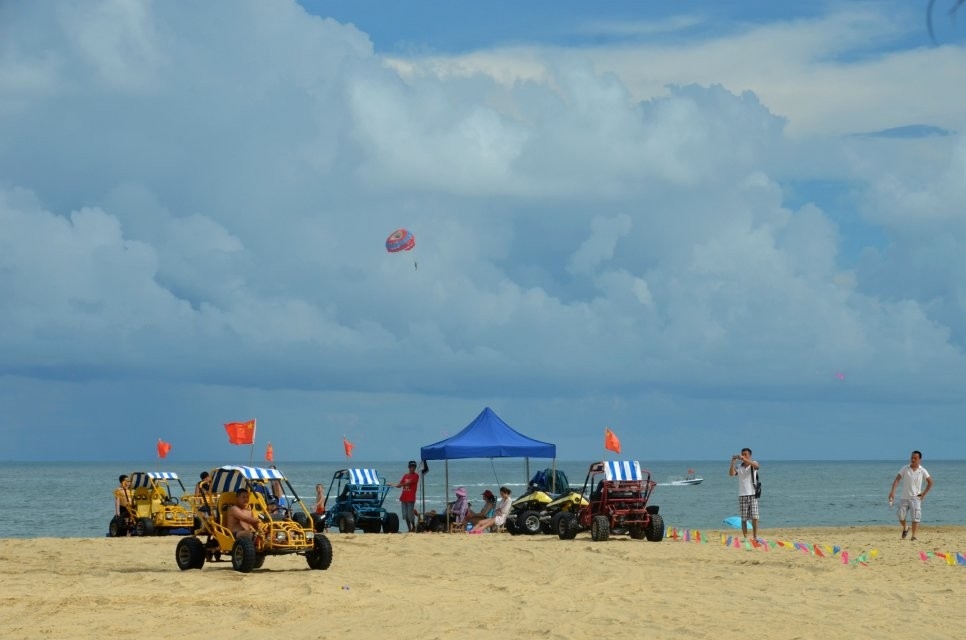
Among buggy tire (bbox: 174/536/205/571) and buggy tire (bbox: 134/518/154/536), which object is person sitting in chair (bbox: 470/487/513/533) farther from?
buggy tire (bbox: 174/536/205/571)

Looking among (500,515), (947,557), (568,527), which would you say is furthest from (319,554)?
(500,515)

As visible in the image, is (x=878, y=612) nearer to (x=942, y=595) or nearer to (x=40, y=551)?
(x=942, y=595)

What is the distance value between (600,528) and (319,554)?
6501 millimetres

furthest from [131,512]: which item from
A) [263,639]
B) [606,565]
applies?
[263,639]

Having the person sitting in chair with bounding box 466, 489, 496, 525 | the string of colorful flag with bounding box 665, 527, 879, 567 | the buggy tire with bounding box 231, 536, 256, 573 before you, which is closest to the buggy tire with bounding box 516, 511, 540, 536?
the person sitting in chair with bounding box 466, 489, 496, 525

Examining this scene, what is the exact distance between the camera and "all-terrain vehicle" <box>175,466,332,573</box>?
49.3ft

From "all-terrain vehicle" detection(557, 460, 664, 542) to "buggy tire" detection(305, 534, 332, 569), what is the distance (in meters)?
6.40

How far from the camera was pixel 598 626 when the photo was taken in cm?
1082

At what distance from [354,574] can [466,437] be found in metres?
9.89

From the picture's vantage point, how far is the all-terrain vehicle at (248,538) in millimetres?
15023

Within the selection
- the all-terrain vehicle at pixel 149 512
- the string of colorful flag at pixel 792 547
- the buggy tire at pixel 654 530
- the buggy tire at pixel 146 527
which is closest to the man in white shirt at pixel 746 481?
the string of colorful flag at pixel 792 547

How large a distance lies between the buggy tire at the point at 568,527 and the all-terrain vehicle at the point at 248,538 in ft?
21.6

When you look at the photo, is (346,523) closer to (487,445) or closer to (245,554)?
(487,445)

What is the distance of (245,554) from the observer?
14953 millimetres
